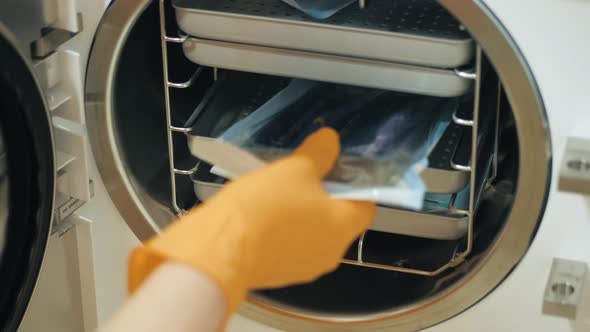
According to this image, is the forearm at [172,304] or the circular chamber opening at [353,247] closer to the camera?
the forearm at [172,304]

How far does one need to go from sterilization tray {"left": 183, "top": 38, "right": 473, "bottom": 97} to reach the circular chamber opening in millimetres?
102

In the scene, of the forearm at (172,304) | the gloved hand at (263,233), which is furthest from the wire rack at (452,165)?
the forearm at (172,304)

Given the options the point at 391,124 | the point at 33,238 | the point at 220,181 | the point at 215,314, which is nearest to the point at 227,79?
the point at 220,181

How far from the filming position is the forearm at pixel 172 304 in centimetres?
81

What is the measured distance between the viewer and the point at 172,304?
0.82m

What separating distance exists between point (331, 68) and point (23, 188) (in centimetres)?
43

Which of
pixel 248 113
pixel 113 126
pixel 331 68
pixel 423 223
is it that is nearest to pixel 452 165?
pixel 423 223

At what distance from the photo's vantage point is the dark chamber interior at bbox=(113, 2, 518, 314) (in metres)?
1.29

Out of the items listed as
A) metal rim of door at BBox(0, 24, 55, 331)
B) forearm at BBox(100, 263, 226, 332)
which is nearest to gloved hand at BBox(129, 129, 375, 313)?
forearm at BBox(100, 263, 226, 332)

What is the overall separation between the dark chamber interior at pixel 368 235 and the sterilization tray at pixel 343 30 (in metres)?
0.13

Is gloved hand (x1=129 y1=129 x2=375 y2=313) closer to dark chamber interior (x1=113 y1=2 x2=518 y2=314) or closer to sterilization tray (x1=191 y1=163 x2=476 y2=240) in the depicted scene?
sterilization tray (x1=191 y1=163 x2=476 y2=240)

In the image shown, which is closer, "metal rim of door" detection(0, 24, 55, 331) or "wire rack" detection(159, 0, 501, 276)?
"metal rim of door" detection(0, 24, 55, 331)

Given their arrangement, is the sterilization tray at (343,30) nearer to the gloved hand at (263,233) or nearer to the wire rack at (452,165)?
the wire rack at (452,165)

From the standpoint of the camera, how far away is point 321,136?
1.13 meters
